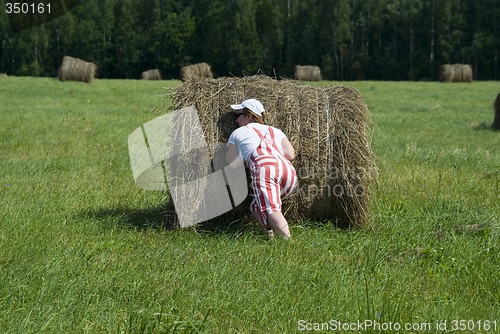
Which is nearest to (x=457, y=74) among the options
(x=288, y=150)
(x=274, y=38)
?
(x=288, y=150)

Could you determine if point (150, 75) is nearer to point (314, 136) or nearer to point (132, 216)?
point (132, 216)

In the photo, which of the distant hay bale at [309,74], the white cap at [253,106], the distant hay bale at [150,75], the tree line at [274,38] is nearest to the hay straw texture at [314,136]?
the white cap at [253,106]

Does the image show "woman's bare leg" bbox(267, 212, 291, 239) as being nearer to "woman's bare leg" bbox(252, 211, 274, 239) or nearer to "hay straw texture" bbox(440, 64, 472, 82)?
"woman's bare leg" bbox(252, 211, 274, 239)

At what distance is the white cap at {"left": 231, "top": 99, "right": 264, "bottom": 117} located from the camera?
24.3ft

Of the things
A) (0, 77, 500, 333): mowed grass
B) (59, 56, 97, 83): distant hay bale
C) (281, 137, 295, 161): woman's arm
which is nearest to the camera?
(0, 77, 500, 333): mowed grass

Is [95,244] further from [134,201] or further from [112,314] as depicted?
[134,201]

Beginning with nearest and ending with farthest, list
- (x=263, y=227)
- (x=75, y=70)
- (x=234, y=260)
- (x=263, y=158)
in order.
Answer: (x=234, y=260)
(x=263, y=227)
(x=263, y=158)
(x=75, y=70)

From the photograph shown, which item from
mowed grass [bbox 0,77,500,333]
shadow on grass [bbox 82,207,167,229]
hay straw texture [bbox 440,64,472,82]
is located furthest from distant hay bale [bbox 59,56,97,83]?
shadow on grass [bbox 82,207,167,229]

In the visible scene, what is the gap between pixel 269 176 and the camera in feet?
23.4

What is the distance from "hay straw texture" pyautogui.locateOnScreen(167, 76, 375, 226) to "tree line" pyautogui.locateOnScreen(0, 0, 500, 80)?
195ft

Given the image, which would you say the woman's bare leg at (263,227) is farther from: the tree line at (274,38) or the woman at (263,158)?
the tree line at (274,38)

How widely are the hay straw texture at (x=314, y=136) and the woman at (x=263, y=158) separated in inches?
9.4

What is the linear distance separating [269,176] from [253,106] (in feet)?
2.59

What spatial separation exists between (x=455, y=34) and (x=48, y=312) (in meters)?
67.1
